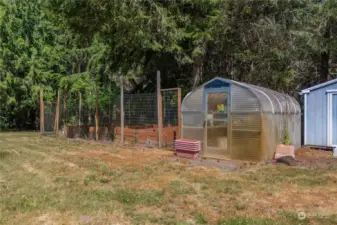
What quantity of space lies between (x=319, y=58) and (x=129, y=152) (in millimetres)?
9255

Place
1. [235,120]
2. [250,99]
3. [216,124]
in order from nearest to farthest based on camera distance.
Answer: [250,99], [235,120], [216,124]

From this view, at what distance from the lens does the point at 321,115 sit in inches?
363

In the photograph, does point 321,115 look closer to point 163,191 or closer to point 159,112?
point 159,112

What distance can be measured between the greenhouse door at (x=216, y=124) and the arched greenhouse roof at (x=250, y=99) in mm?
228

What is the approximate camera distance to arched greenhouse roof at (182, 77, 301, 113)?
739 cm

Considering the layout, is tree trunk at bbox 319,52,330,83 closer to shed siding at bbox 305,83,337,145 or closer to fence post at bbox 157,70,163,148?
shed siding at bbox 305,83,337,145

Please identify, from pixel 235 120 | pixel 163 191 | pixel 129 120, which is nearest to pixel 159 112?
pixel 129 120

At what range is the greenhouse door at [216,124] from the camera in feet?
26.1

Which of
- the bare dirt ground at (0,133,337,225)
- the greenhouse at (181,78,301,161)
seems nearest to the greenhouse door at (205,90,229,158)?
the greenhouse at (181,78,301,161)

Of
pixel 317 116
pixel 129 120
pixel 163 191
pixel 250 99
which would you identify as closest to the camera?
pixel 163 191

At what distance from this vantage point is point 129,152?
9039 millimetres

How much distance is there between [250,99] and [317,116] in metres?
3.24

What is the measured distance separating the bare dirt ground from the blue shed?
1.32 m

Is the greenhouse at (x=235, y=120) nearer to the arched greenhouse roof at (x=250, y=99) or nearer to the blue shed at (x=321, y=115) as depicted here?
the arched greenhouse roof at (x=250, y=99)
